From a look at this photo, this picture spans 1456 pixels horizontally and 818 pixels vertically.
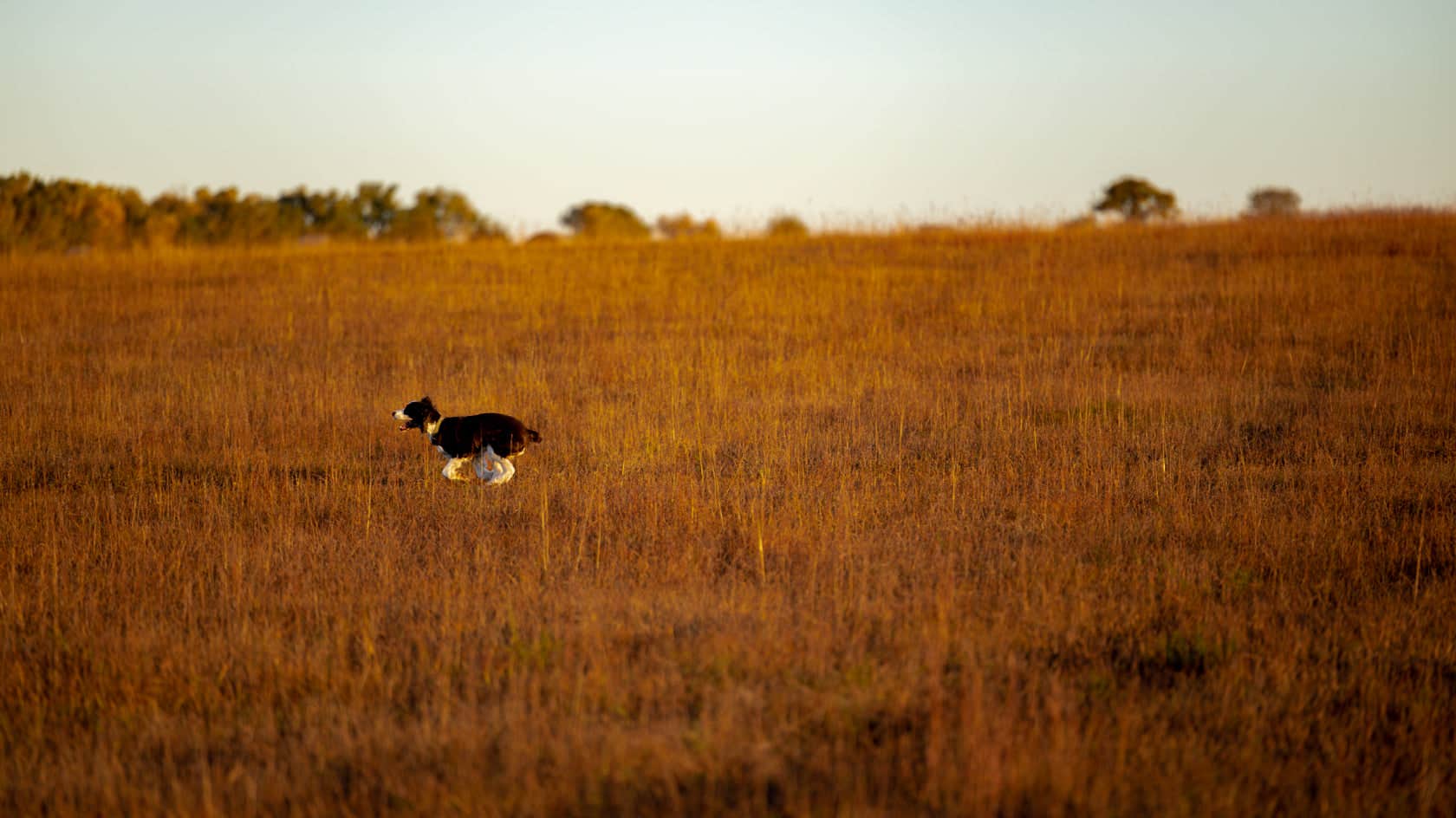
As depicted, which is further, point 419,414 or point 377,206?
point 377,206

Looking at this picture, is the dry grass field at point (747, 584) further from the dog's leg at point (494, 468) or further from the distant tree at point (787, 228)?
the distant tree at point (787, 228)

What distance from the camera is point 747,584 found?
548 cm

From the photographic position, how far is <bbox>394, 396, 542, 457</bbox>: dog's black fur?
7.36 meters

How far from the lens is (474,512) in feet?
22.5

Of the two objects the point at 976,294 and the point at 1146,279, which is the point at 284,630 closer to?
the point at 976,294

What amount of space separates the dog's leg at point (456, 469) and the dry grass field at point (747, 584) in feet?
0.46

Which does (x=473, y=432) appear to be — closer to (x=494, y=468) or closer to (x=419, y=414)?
(x=494, y=468)

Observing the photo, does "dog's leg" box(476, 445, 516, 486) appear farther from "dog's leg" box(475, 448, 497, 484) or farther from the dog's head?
the dog's head

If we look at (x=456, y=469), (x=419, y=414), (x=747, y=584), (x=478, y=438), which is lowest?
(x=747, y=584)

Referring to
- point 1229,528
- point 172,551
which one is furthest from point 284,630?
point 1229,528

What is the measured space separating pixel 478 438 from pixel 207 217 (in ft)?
112

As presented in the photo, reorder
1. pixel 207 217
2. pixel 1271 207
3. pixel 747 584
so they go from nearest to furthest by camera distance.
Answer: pixel 747 584
pixel 1271 207
pixel 207 217

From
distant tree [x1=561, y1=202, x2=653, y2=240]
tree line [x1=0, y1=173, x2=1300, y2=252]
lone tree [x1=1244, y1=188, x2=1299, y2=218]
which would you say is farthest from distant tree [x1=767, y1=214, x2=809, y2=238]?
distant tree [x1=561, y1=202, x2=653, y2=240]

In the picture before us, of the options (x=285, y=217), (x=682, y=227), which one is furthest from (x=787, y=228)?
(x=285, y=217)
